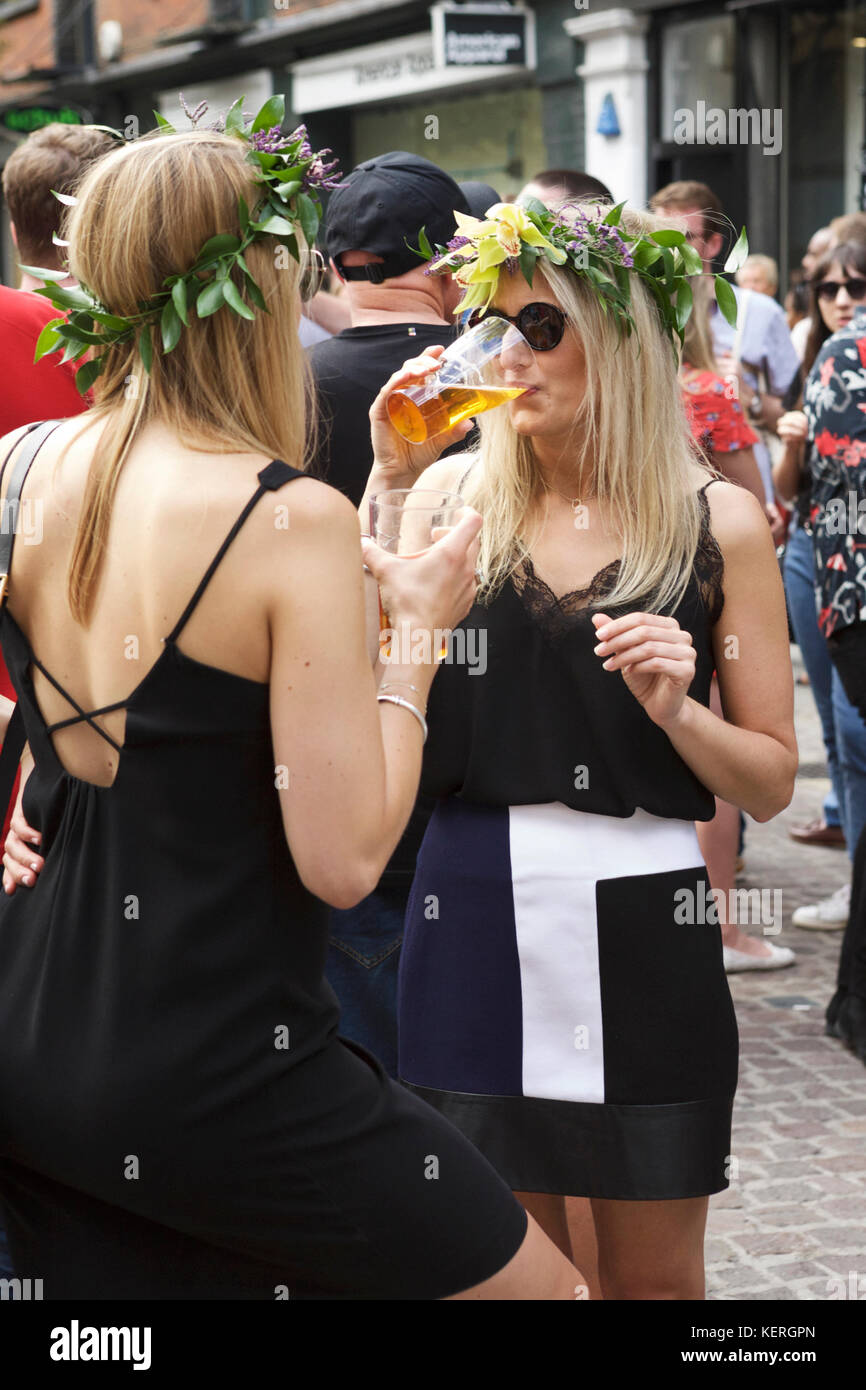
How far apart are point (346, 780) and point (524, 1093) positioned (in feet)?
3.15

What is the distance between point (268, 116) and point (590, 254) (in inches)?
25.4

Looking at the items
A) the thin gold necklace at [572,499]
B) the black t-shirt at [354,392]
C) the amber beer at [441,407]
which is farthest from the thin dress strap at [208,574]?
the black t-shirt at [354,392]

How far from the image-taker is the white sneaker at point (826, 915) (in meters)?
6.18

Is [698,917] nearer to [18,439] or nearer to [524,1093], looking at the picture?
[524,1093]

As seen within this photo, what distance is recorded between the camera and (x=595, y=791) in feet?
8.26

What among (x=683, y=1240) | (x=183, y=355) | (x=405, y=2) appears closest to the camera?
(x=183, y=355)

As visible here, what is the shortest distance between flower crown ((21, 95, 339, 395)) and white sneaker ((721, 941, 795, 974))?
13.6 ft

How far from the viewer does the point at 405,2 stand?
614 inches

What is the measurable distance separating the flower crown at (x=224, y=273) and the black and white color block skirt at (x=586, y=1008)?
0.97m

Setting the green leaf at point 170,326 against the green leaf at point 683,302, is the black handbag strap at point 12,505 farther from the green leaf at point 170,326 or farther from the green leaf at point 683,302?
the green leaf at point 683,302

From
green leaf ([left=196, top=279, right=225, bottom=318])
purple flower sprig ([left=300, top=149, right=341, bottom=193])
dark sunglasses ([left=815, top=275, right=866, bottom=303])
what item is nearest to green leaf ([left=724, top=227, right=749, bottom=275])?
purple flower sprig ([left=300, top=149, right=341, bottom=193])

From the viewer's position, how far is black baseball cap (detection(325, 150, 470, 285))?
12.1 feet

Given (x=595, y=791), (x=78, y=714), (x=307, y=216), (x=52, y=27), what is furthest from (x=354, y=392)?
(x=52, y=27)
